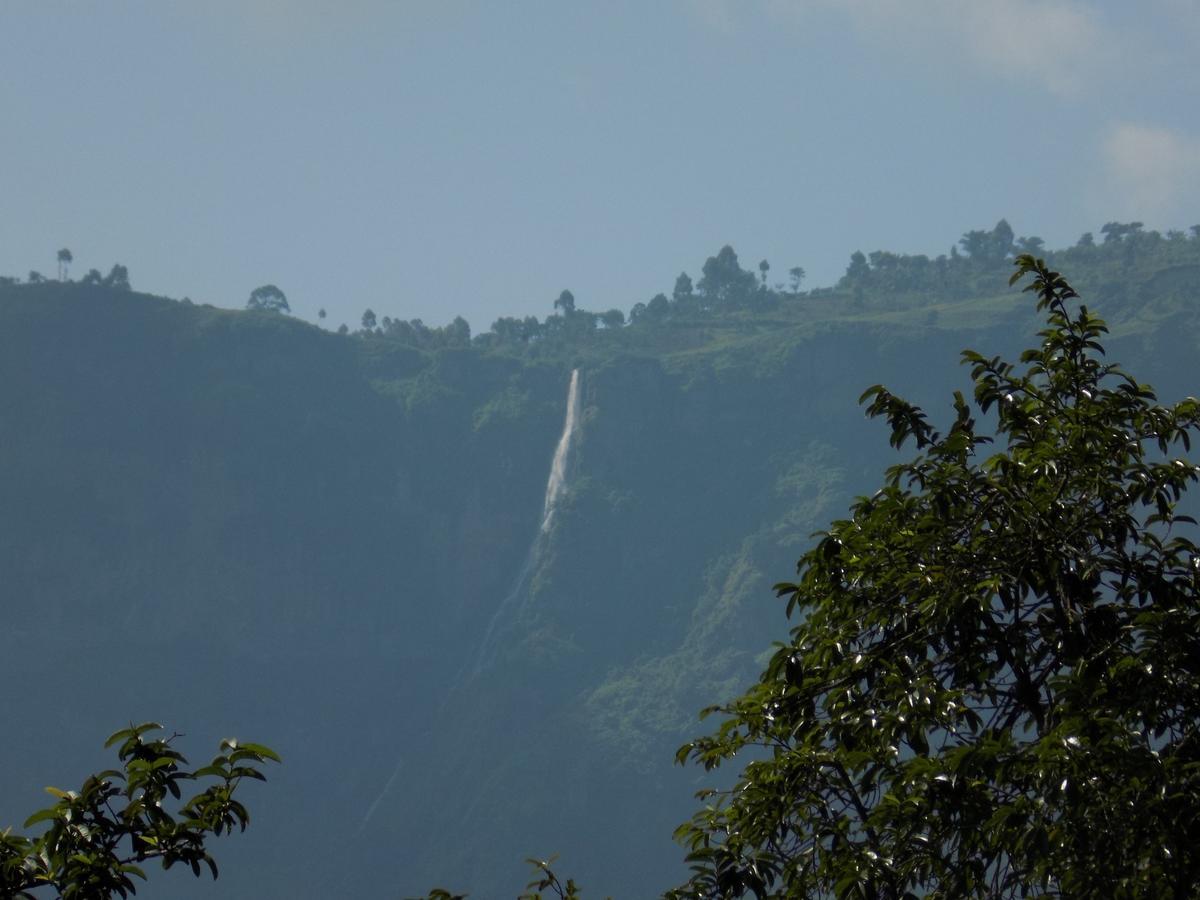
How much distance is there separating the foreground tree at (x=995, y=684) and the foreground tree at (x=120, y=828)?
251cm

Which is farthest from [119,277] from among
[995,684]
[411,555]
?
[995,684]

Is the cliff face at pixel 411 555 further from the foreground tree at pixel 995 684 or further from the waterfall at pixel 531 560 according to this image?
the foreground tree at pixel 995 684

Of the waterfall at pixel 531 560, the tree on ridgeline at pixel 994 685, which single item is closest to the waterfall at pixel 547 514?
the waterfall at pixel 531 560

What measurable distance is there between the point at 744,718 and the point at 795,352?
167 m

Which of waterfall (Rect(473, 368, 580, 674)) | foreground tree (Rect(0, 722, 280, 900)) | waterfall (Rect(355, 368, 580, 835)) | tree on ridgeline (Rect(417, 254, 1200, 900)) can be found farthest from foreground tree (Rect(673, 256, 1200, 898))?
Result: waterfall (Rect(473, 368, 580, 674))

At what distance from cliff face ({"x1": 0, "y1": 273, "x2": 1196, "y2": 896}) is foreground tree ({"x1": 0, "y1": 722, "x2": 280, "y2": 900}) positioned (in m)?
121

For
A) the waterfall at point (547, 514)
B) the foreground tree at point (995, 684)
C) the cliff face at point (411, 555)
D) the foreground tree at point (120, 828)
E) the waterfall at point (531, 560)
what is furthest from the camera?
the waterfall at point (547, 514)

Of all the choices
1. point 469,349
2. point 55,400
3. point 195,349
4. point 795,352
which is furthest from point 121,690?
point 795,352

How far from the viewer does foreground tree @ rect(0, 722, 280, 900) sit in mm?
6566

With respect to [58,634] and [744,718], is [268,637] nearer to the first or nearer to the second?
[58,634]

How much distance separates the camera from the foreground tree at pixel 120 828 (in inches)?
259

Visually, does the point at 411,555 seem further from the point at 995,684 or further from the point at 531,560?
the point at 995,684

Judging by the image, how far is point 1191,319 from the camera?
6786 inches

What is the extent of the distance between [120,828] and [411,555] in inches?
6413
